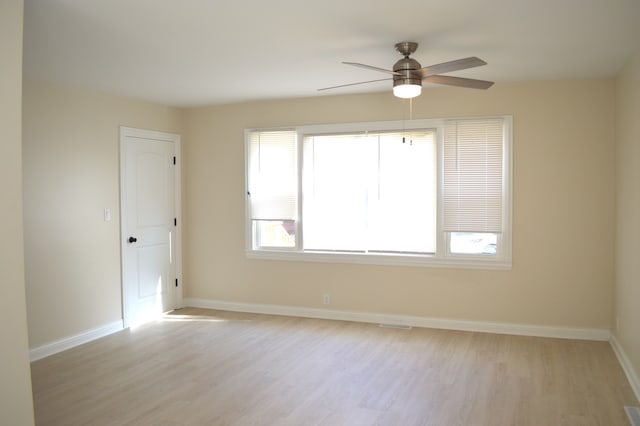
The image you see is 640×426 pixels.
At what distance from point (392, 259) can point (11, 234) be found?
3892 mm

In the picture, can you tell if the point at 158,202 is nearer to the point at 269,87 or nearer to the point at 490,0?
the point at 269,87

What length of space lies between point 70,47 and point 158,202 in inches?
105

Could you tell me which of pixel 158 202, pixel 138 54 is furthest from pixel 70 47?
pixel 158 202

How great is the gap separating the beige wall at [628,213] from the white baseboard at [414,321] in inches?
15.0

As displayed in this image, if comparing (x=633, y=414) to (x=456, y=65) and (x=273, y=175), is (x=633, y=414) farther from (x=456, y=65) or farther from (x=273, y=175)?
(x=273, y=175)

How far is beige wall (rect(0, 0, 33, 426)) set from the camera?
8.10ft

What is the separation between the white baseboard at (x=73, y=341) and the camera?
460cm

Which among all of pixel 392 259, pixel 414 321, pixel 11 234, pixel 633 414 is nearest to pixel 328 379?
pixel 414 321

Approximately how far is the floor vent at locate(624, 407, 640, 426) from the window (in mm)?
1930

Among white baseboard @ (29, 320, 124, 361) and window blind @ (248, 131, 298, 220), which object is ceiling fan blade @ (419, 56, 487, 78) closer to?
window blind @ (248, 131, 298, 220)

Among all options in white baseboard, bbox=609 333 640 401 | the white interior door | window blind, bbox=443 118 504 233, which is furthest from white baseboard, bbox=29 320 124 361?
white baseboard, bbox=609 333 640 401

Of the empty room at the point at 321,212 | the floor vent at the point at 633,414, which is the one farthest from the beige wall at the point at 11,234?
the floor vent at the point at 633,414

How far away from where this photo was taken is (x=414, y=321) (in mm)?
5531

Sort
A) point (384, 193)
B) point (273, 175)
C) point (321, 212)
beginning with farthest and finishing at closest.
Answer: point (273, 175) → point (321, 212) → point (384, 193)
